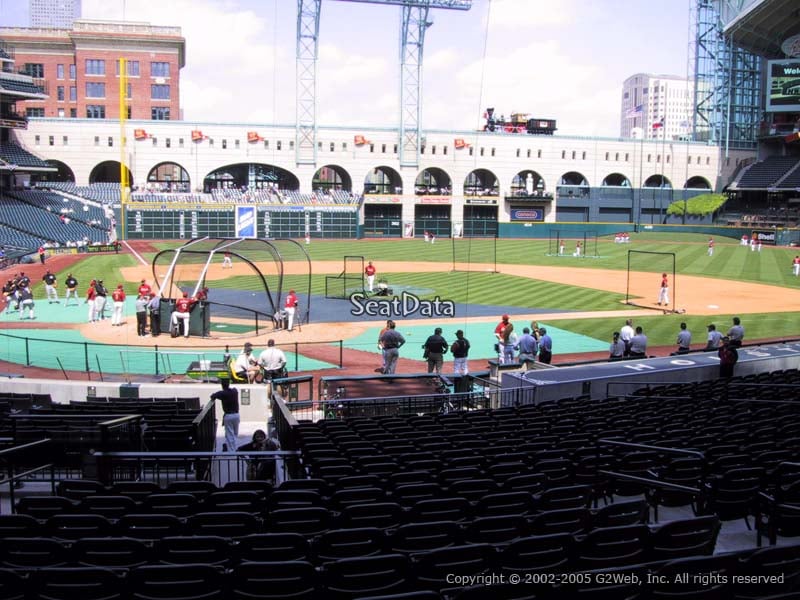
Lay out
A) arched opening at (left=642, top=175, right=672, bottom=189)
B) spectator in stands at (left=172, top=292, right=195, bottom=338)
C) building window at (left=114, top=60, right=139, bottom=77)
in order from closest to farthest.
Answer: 1. spectator in stands at (left=172, top=292, right=195, bottom=338)
2. building window at (left=114, top=60, right=139, bottom=77)
3. arched opening at (left=642, top=175, right=672, bottom=189)

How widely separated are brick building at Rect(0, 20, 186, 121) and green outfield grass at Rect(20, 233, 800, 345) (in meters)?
32.5

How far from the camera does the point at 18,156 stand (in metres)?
→ 78.1

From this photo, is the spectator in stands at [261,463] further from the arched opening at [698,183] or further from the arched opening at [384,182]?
the arched opening at [698,183]

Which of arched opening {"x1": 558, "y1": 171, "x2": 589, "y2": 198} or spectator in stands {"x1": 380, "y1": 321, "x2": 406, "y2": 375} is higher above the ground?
arched opening {"x1": 558, "y1": 171, "x2": 589, "y2": 198}

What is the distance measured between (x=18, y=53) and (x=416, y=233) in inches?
2216

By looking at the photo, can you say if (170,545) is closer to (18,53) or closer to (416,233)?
(416,233)

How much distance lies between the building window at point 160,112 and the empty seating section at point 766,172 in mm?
74843

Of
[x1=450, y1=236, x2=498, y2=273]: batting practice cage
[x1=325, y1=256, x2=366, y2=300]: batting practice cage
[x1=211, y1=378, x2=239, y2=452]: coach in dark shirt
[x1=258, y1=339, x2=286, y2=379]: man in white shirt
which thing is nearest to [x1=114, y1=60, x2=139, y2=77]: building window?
[x1=450, y1=236, x2=498, y2=273]: batting practice cage

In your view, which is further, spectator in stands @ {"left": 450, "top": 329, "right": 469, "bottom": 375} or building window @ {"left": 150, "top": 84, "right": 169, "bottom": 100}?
building window @ {"left": 150, "top": 84, "right": 169, "bottom": 100}

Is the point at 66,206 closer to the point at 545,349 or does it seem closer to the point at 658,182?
the point at 545,349

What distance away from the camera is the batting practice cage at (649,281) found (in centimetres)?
4009

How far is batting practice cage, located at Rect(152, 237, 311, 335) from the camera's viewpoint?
3166cm

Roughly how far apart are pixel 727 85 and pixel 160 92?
75.4 metres

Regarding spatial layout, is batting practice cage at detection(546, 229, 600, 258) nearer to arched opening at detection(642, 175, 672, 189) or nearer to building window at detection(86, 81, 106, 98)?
arched opening at detection(642, 175, 672, 189)
